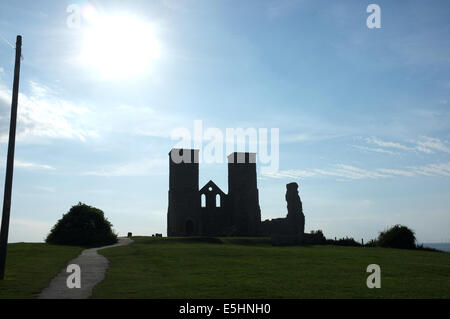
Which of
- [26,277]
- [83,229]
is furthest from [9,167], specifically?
[83,229]

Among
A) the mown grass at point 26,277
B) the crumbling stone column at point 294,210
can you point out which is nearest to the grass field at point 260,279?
the mown grass at point 26,277

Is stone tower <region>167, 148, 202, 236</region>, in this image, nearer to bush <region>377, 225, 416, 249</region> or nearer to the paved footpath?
bush <region>377, 225, 416, 249</region>

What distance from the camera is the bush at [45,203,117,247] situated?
138 feet

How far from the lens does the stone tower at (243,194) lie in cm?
6294

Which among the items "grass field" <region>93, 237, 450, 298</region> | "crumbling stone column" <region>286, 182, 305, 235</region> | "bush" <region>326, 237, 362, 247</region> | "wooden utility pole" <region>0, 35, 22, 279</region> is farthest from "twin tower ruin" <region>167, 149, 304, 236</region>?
"wooden utility pole" <region>0, 35, 22, 279</region>

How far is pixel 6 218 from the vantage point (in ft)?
53.2

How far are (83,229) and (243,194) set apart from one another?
87.4 feet

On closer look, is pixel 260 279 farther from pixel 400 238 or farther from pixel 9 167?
pixel 400 238

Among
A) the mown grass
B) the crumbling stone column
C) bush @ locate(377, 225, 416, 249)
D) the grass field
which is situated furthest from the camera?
the crumbling stone column

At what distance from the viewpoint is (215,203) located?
2525 inches

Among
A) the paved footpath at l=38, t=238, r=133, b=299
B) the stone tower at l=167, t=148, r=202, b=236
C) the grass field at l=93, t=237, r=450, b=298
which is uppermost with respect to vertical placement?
the stone tower at l=167, t=148, r=202, b=236

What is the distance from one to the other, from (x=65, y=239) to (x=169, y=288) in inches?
1229

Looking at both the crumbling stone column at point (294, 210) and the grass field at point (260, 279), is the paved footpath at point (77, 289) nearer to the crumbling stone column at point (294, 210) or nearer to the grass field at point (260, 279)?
the grass field at point (260, 279)
